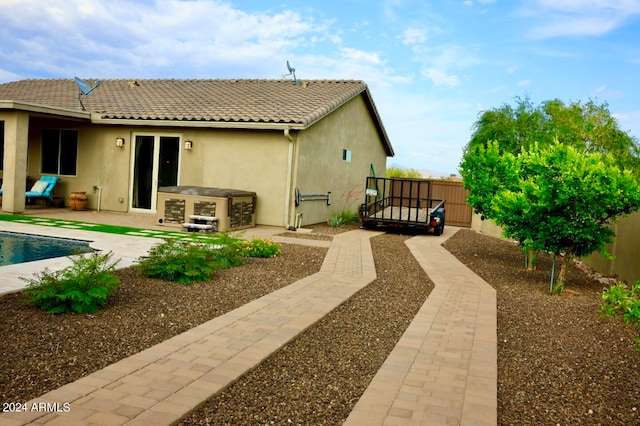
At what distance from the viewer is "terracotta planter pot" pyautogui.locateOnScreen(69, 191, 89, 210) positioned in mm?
15961

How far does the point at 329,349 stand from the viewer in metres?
4.80

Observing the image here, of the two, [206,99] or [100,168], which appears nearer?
[100,168]

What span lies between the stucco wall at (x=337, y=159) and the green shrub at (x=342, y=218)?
0.21 meters

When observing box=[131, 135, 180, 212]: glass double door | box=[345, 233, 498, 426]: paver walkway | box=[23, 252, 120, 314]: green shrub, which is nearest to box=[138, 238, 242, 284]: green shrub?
box=[23, 252, 120, 314]: green shrub

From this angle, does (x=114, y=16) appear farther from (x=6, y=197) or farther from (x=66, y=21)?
(x=6, y=197)

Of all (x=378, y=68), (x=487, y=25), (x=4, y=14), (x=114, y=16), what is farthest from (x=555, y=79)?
(x=4, y=14)

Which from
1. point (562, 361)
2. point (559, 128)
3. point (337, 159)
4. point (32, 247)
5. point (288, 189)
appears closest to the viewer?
point (562, 361)

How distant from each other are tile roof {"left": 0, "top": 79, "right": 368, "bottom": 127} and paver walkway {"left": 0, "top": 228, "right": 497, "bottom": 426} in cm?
868

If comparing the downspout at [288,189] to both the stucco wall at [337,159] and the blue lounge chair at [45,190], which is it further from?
the blue lounge chair at [45,190]

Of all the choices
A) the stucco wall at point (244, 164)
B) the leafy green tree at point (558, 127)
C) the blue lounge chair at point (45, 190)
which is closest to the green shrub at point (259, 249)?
the stucco wall at point (244, 164)

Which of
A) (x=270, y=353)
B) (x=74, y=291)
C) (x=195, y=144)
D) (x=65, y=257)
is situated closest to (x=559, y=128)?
(x=195, y=144)

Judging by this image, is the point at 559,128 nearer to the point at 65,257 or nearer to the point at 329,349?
the point at 65,257

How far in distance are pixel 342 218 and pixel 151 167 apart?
638 centimetres

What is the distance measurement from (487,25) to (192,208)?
31.4 ft
